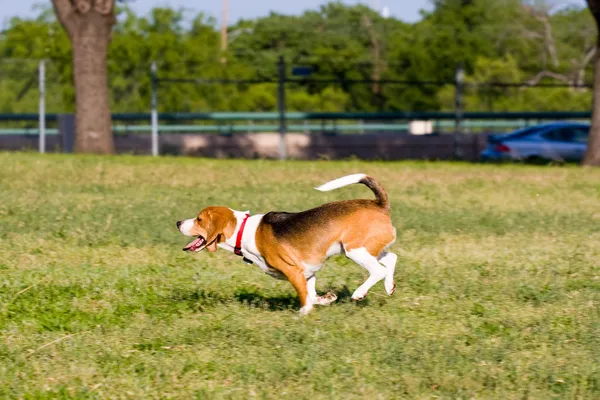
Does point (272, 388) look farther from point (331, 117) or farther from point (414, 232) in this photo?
point (331, 117)

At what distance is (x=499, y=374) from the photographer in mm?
5961

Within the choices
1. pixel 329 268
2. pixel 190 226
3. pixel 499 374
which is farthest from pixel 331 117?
pixel 499 374

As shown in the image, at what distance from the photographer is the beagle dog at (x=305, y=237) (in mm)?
7449

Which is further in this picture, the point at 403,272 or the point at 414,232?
the point at 414,232

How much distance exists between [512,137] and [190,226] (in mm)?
19536

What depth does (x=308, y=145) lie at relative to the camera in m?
27.5

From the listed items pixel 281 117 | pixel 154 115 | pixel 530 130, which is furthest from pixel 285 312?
pixel 530 130

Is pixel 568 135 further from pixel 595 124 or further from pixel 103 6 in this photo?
pixel 103 6

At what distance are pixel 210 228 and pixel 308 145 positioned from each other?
19.9m

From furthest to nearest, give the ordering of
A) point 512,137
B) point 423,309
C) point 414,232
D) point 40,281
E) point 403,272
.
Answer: point 512,137 < point 414,232 < point 403,272 < point 40,281 < point 423,309

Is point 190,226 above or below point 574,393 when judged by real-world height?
above

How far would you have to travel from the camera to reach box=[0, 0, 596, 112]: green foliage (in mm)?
30953

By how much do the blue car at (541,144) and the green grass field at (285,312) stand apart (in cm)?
1176

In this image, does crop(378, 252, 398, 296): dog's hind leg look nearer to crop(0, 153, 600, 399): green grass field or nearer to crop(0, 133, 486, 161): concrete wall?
crop(0, 153, 600, 399): green grass field
